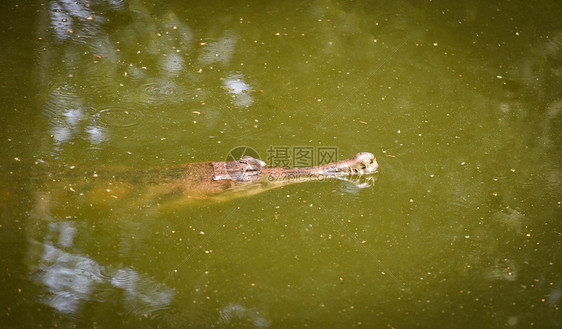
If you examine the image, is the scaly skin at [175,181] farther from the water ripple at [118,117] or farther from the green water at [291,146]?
the water ripple at [118,117]

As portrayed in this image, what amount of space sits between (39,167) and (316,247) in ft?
7.49

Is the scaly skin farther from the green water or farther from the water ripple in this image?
the water ripple

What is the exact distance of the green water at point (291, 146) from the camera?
3.28 metres

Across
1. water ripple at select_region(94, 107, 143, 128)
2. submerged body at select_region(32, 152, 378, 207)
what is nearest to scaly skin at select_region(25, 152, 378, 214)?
submerged body at select_region(32, 152, 378, 207)

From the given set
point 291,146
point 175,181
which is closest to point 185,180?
point 175,181

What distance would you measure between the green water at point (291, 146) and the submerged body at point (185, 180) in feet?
0.26

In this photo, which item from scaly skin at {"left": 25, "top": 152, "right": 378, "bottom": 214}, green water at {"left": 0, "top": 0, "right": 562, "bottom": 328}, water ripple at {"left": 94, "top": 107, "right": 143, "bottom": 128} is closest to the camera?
green water at {"left": 0, "top": 0, "right": 562, "bottom": 328}

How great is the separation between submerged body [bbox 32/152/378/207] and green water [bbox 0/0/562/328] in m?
0.08

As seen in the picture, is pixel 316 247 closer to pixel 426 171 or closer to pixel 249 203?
pixel 249 203

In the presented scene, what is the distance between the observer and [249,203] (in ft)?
12.4

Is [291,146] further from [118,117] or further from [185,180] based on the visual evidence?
[118,117]

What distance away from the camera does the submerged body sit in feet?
12.3

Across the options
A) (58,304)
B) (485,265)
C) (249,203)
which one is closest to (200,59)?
(249,203)

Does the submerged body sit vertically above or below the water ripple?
below
